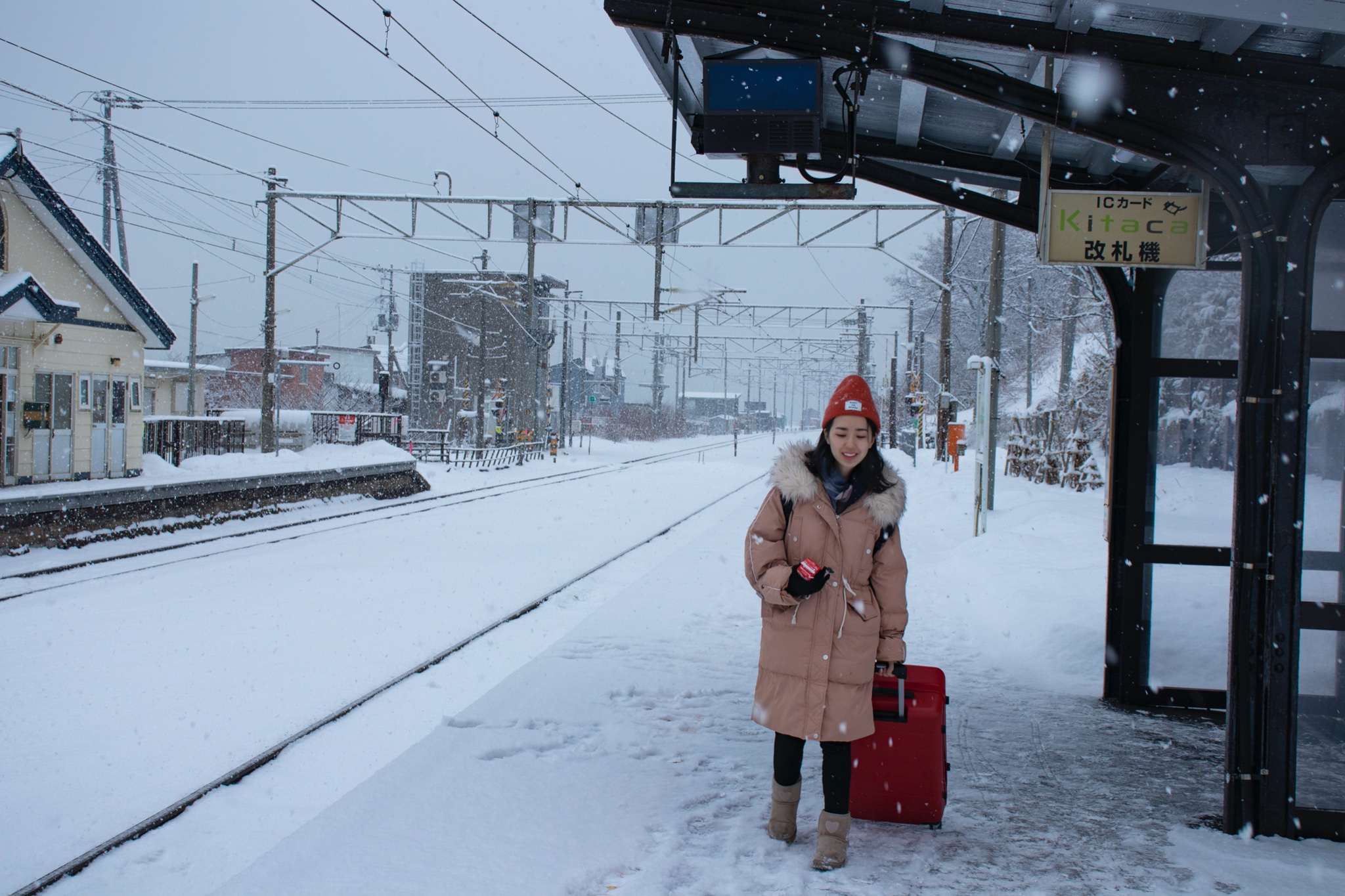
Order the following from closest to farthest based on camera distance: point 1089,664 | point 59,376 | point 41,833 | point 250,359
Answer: point 41,833 → point 1089,664 → point 59,376 → point 250,359

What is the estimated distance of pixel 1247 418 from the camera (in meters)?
3.91

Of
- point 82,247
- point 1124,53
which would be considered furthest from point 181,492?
point 1124,53

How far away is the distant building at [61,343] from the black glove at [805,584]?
55.9 feet

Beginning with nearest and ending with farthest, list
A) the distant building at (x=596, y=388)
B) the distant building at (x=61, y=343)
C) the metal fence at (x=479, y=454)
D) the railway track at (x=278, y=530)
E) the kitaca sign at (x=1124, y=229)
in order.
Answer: the kitaca sign at (x=1124, y=229) < the railway track at (x=278, y=530) < the distant building at (x=61, y=343) < the metal fence at (x=479, y=454) < the distant building at (x=596, y=388)

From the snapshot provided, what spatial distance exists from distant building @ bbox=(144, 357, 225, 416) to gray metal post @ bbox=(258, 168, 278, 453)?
16214 millimetres

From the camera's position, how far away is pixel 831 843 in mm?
3533

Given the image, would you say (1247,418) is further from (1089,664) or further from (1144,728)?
(1089,664)

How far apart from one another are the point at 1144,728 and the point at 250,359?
74.5 m

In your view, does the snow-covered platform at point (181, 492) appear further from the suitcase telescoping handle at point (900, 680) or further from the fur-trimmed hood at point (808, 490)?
the suitcase telescoping handle at point (900, 680)

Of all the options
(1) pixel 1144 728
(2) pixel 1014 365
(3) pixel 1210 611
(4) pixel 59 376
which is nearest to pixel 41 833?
(1) pixel 1144 728

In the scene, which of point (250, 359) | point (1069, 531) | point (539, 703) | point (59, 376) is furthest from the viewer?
point (250, 359)

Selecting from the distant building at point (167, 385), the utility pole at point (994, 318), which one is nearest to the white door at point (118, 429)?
the utility pole at point (994, 318)

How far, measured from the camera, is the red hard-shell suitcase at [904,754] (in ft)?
12.4

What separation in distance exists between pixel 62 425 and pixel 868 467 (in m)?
18.6
